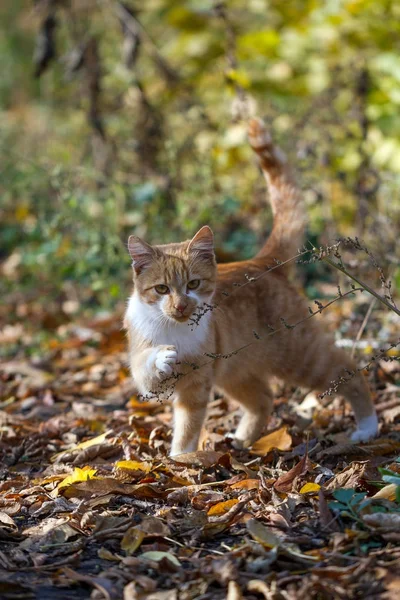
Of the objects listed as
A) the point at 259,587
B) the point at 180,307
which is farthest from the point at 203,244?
the point at 259,587

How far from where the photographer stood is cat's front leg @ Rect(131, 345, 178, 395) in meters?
3.71

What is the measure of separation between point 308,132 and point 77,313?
9.56ft

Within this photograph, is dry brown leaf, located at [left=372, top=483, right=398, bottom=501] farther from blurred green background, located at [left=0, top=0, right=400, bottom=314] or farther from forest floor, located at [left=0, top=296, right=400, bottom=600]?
blurred green background, located at [left=0, top=0, right=400, bottom=314]

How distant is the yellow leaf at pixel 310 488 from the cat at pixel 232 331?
0.77 metres

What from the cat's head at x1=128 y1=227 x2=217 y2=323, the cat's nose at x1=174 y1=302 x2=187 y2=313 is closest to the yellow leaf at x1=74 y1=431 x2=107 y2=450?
the cat's head at x1=128 y1=227 x2=217 y2=323

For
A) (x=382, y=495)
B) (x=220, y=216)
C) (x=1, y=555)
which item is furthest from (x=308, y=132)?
(x=1, y=555)

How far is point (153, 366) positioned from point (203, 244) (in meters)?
0.72

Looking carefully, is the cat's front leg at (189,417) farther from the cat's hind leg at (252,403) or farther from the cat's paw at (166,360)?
the cat's hind leg at (252,403)

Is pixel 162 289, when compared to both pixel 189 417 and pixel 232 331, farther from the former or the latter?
pixel 189 417

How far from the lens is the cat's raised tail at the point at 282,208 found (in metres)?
4.57

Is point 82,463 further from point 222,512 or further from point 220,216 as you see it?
point 220,216

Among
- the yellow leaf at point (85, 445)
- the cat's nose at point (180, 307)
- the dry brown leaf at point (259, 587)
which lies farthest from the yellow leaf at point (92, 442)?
the dry brown leaf at point (259, 587)

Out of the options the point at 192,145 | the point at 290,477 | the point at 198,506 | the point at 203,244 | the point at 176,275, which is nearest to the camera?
the point at 198,506

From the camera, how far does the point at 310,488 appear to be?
124 inches
